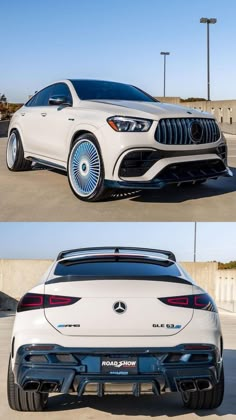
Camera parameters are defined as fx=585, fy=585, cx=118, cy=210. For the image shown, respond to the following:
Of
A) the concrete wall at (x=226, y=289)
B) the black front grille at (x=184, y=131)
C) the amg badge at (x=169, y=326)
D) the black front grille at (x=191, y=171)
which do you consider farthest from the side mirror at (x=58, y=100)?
the concrete wall at (x=226, y=289)

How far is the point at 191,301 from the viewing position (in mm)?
3910

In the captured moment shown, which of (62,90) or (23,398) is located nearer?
(23,398)

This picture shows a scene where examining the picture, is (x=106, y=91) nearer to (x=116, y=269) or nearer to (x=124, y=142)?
(x=124, y=142)

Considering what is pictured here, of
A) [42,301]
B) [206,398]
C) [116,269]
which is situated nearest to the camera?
[42,301]

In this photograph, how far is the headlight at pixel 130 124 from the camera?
6.66 meters

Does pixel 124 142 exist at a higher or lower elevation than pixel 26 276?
higher

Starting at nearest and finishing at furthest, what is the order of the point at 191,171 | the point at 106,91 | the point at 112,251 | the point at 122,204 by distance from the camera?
the point at 112,251
the point at 191,171
the point at 122,204
the point at 106,91

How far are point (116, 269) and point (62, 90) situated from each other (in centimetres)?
505

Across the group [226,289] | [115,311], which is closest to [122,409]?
[115,311]

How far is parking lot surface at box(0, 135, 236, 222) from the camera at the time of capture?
23.8 ft

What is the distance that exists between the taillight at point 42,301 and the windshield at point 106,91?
4758 mm

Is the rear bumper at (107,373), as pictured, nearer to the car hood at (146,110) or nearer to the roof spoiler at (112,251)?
the roof spoiler at (112,251)

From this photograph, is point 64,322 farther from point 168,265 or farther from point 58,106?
point 58,106

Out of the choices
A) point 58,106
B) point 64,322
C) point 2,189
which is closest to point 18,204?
point 2,189
